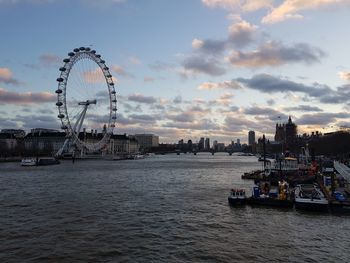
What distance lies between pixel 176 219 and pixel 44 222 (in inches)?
430

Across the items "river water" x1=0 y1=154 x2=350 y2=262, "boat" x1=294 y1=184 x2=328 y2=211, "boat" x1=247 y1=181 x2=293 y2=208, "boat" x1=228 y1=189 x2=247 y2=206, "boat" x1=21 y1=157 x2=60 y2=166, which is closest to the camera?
"river water" x1=0 y1=154 x2=350 y2=262

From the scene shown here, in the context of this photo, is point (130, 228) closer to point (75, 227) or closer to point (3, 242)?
point (75, 227)

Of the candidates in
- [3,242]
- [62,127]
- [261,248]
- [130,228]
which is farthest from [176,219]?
[62,127]

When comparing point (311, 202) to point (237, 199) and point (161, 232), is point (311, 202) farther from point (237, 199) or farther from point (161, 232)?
point (161, 232)

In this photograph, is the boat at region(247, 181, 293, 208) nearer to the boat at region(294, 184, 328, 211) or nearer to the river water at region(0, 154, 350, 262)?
the boat at region(294, 184, 328, 211)

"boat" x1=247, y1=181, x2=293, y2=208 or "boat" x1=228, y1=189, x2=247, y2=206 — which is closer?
"boat" x1=247, y1=181, x2=293, y2=208

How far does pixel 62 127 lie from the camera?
125 metres

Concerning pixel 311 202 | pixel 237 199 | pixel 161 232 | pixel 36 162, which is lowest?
pixel 161 232

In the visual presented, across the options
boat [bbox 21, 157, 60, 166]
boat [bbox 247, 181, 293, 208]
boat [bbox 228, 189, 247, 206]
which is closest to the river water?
boat [bbox 228, 189, 247, 206]

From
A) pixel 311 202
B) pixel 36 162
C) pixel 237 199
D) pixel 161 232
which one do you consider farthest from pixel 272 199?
pixel 36 162

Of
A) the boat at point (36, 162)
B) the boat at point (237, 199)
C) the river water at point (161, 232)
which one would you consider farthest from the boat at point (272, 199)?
the boat at point (36, 162)

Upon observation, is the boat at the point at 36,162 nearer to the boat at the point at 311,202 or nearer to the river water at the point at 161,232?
the river water at the point at 161,232

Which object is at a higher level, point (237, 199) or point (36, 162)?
point (36, 162)

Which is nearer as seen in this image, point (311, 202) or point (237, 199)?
point (311, 202)
